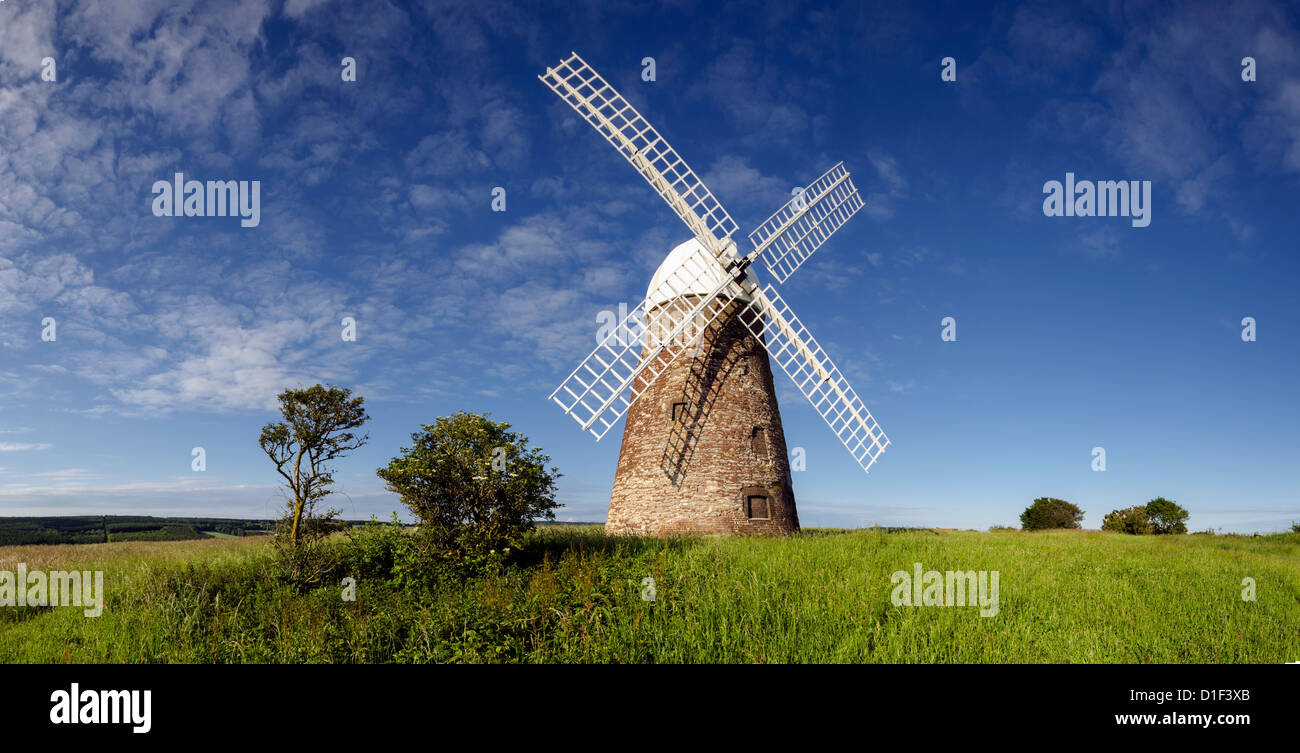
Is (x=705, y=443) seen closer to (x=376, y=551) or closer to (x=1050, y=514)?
(x=376, y=551)

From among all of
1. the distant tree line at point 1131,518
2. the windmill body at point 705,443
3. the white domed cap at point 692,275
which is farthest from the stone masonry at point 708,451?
the distant tree line at point 1131,518

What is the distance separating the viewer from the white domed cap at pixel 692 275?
18812 mm

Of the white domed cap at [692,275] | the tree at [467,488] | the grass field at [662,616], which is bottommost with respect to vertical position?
the grass field at [662,616]


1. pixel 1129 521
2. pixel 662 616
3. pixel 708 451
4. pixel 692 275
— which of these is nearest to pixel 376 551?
pixel 662 616

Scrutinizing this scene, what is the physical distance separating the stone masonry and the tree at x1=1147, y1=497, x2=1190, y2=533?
110ft

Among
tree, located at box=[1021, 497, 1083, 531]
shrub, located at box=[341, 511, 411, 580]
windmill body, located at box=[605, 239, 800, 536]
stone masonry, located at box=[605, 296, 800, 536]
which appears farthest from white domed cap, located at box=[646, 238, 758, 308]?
tree, located at box=[1021, 497, 1083, 531]

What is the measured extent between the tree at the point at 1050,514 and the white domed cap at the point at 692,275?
38615 millimetres

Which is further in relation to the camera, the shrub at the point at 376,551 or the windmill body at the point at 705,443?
the windmill body at the point at 705,443

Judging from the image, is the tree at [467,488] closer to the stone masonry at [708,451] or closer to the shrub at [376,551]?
the shrub at [376,551]

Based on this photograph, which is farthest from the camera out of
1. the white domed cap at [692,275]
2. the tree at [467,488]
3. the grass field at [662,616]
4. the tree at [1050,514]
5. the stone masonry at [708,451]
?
the tree at [1050,514]

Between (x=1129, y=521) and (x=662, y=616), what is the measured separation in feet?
137
